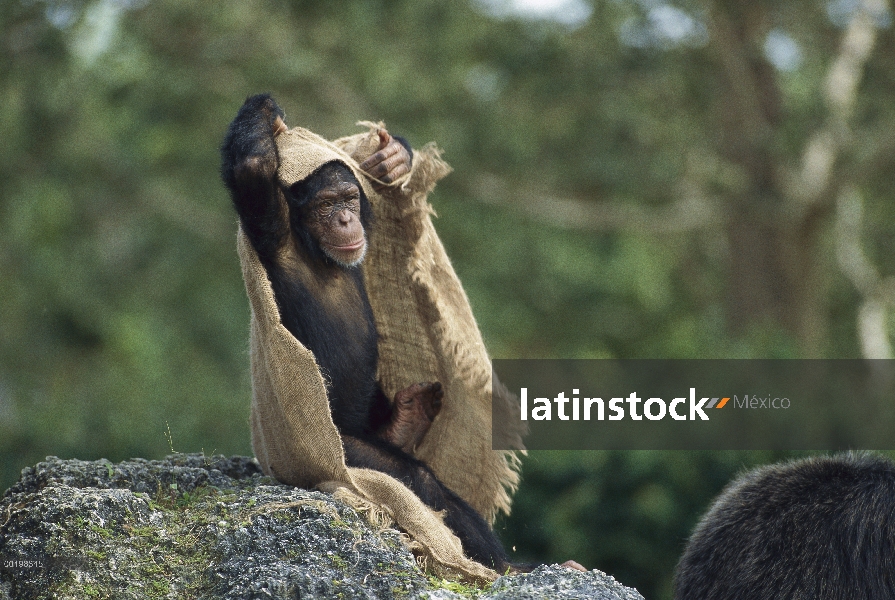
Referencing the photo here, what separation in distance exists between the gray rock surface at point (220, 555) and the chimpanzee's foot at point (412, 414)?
2.89 ft

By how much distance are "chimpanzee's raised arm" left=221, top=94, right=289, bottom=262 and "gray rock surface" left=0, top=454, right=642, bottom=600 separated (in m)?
1.01

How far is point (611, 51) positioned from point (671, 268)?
999 cm

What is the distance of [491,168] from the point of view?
1566 centimetres

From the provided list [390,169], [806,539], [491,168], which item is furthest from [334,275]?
[491,168]

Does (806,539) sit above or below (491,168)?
below

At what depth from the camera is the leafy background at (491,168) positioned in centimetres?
916

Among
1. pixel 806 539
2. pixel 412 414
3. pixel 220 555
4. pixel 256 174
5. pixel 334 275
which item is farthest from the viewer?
pixel 412 414

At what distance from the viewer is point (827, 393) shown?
→ 8.49 m

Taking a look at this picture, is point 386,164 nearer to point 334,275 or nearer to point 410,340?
point 334,275

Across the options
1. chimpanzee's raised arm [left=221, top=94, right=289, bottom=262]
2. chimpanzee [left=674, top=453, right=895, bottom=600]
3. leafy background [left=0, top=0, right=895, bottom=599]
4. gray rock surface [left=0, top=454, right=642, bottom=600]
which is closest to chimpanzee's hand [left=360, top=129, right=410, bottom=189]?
chimpanzee's raised arm [left=221, top=94, right=289, bottom=262]

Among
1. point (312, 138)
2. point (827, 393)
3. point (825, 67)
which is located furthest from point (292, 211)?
point (825, 67)

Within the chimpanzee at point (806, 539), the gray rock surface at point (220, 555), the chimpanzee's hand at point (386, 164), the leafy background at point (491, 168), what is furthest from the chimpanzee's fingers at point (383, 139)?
the leafy background at point (491, 168)

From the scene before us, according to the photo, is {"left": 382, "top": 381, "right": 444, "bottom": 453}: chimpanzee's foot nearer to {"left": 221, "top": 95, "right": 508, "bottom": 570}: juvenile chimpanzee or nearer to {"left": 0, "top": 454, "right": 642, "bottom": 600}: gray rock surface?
{"left": 221, "top": 95, "right": 508, "bottom": 570}: juvenile chimpanzee

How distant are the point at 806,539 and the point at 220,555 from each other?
225 cm
